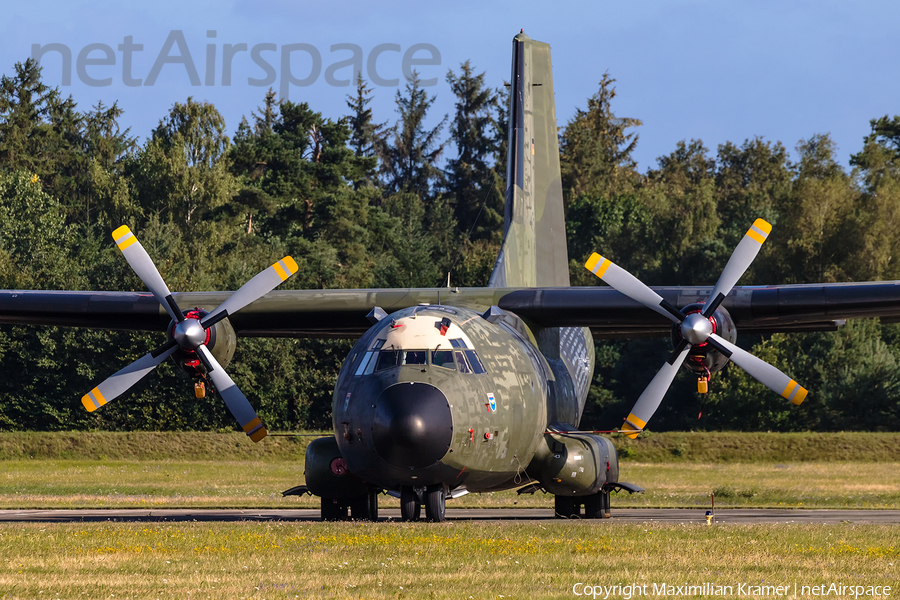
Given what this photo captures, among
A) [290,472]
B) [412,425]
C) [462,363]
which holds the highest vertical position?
[462,363]

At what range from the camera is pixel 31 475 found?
40.0 metres

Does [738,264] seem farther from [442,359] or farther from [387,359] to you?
[387,359]

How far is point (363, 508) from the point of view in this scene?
19703mm

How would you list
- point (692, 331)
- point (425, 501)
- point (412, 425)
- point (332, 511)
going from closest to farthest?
point (412, 425) → point (425, 501) → point (692, 331) → point (332, 511)

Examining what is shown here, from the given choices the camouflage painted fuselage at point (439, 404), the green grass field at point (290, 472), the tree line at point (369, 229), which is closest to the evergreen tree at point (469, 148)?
the tree line at point (369, 229)

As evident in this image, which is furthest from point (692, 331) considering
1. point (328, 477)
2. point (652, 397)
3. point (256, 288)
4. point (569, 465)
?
point (256, 288)

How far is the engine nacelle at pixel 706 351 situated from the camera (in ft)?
62.5

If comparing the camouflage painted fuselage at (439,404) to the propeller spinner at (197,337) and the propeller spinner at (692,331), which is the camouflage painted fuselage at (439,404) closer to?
the propeller spinner at (692,331)

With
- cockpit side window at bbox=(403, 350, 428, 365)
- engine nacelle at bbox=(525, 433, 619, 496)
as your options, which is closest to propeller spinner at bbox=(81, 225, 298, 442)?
cockpit side window at bbox=(403, 350, 428, 365)

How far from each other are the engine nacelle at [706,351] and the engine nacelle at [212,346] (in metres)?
8.04

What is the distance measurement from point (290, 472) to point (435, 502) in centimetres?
2530

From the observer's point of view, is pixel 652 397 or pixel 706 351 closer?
pixel 706 351

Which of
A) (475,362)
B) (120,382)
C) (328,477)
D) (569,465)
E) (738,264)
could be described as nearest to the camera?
(475,362)

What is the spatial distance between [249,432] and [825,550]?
10.2 m
